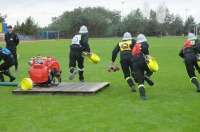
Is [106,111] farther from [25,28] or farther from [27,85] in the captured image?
[25,28]

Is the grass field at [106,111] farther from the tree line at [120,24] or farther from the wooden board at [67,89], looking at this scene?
the tree line at [120,24]

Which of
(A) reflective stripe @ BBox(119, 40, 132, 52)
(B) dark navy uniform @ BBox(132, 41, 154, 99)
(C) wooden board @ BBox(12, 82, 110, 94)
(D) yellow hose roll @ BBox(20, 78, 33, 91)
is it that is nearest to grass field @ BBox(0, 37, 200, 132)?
(C) wooden board @ BBox(12, 82, 110, 94)

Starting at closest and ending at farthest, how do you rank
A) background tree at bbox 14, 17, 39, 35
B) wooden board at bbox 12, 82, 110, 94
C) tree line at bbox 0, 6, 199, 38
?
wooden board at bbox 12, 82, 110, 94, background tree at bbox 14, 17, 39, 35, tree line at bbox 0, 6, 199, 38

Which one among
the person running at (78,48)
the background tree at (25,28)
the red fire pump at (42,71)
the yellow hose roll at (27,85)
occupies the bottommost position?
the yellow hose roll at (27,85)

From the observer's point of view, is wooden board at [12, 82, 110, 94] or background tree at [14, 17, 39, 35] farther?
background tree at [14, 17, 39, 35]

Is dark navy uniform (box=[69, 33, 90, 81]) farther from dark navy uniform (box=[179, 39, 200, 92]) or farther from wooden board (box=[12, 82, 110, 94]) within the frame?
dark navy uniform (box=[179, 39, 200, 92])

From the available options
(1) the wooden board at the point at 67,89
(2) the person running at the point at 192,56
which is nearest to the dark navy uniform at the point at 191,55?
(2) the person running at the point at 192,56

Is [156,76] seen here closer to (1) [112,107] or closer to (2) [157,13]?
(1) [112,107]

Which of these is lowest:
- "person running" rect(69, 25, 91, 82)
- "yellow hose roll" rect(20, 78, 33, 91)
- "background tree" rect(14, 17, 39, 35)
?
"yellow hose roll" rect(20, 78, 33, 91)

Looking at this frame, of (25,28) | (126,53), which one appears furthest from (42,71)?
(25,28)

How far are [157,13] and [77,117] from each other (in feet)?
360

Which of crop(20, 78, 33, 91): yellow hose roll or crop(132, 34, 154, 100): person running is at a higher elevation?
crop(132, 34, 154, 100): person running

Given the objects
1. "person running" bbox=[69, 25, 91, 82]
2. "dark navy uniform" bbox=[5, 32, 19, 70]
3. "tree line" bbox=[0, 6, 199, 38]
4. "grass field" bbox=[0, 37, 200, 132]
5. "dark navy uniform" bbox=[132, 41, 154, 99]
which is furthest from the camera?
"tree line" bbox=[0, 6, 199, 38]

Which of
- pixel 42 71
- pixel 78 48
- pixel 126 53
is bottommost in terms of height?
pixel 42 71
